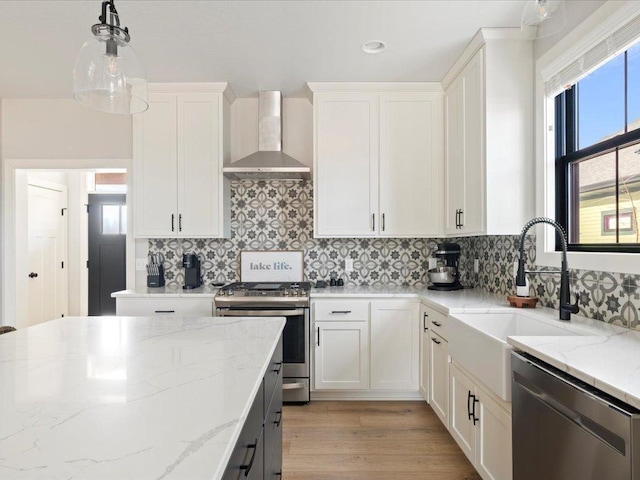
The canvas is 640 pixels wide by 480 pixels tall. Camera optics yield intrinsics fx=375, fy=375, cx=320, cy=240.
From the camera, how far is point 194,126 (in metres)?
3.24

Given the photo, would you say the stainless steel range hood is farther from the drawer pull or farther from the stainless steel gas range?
the drawer pull

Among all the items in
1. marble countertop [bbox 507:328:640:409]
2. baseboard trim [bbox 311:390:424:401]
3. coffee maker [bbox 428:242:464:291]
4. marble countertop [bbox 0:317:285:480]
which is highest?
coffee maker [bbox 428:242:464:291]

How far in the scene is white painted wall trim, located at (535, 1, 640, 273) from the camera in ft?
5.51

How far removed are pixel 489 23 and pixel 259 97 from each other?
1.94 metres

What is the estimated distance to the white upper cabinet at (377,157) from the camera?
3.20 m

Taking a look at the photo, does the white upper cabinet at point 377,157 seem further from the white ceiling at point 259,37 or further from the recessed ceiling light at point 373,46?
the recessed ceiling light at point 373,46

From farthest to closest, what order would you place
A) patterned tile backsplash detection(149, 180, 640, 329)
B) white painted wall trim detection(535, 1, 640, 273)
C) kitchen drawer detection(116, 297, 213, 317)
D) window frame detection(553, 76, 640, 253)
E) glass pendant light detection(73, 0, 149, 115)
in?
patterned tile backsplash detection(149, 180, 640, 329)
kitchen drawer detection(116, 297, 213, 317)
window frame detection(553, 76, 640, 253)
white painted wall trim detection(535, 1, 640, 273)
glass pendant light detection(73, 0, 149, 115)

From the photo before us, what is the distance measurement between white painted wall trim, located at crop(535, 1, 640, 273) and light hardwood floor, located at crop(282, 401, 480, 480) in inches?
52.1

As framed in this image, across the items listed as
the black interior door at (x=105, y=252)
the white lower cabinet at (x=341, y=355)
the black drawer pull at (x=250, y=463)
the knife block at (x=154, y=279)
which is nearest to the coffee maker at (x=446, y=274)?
the white lower cabinet at (x=341, y=355)

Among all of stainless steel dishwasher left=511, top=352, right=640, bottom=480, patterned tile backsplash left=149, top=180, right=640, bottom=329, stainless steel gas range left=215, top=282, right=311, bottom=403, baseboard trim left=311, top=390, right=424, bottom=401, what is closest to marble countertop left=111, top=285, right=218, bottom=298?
stainless steel gas range left=215, top=282, right=311, bottom=403

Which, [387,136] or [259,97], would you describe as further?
[259,97]

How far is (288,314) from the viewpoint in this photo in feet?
9.60

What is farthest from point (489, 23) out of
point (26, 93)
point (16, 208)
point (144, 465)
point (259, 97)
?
point (16, 208)

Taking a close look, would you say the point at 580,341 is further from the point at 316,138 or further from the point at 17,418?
the point at 316,138
